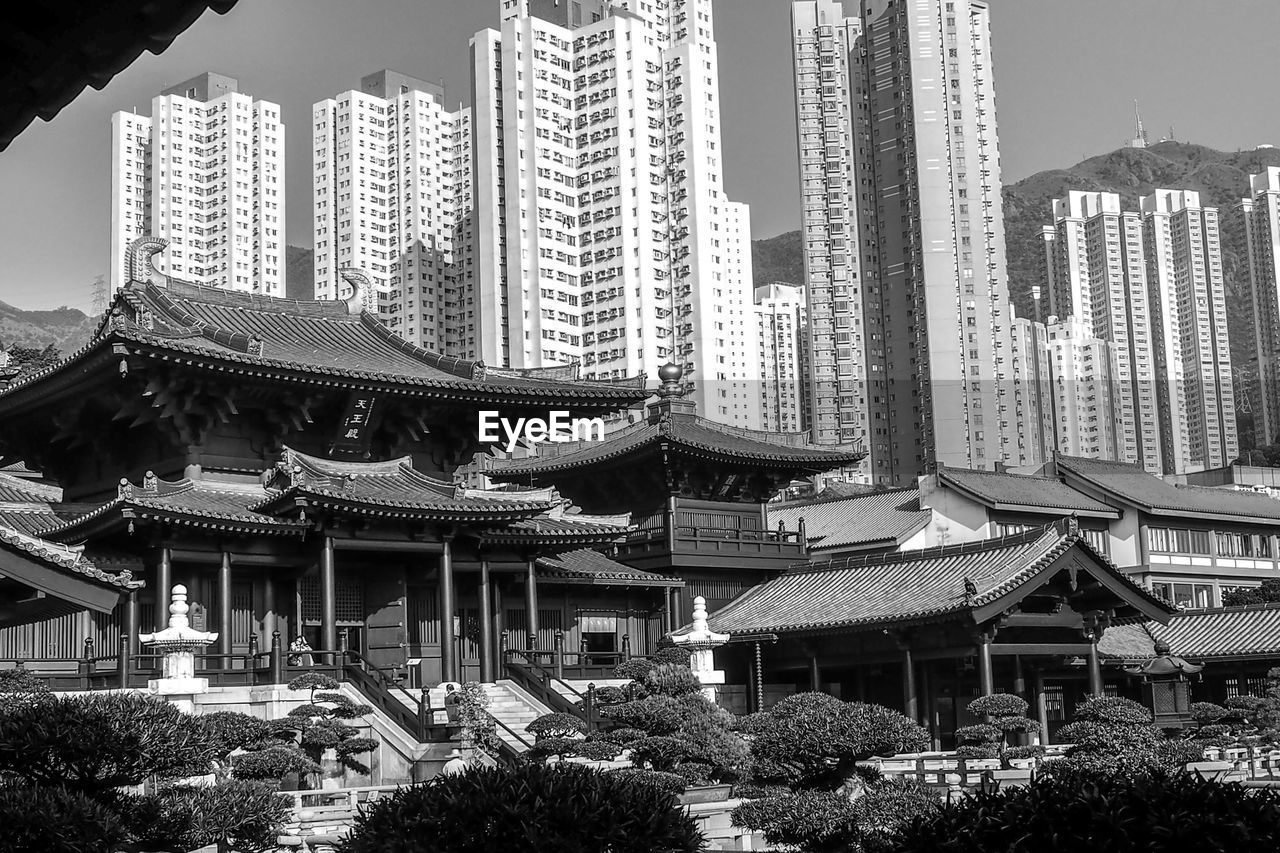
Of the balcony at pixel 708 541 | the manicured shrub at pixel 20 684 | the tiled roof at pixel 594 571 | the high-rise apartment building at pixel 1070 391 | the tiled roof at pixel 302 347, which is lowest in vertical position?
the manicured shrub at pixel 20 684

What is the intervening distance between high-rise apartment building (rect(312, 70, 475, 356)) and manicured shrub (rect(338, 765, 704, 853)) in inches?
4045

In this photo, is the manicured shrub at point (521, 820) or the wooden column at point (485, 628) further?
the wooden column at point (485, 628)

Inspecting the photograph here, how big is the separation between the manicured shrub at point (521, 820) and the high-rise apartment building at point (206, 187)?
4155 inches

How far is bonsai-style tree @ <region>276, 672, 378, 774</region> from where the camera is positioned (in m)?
26.5

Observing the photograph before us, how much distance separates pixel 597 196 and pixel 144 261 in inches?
2763

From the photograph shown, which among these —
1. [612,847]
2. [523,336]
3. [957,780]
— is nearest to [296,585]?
[957,780]

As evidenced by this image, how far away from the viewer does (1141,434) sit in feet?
387

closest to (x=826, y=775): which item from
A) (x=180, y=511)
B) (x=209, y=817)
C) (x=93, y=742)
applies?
(x=209, y=817)

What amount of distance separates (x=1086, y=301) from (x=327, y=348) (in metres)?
107

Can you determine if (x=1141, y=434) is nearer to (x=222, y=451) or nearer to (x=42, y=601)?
(x=222, y=451)

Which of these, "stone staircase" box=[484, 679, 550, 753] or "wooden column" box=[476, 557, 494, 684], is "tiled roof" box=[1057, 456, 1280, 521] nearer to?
"wooden column" box=[476, 557, 494, 684]

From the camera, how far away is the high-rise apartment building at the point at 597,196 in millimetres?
101500

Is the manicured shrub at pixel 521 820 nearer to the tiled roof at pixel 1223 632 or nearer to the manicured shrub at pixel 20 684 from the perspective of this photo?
the manicured shrub at pixel 20 684

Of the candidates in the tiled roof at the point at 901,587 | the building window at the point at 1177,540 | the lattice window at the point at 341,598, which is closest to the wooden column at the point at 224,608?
the lattice window at the point at 341,598
